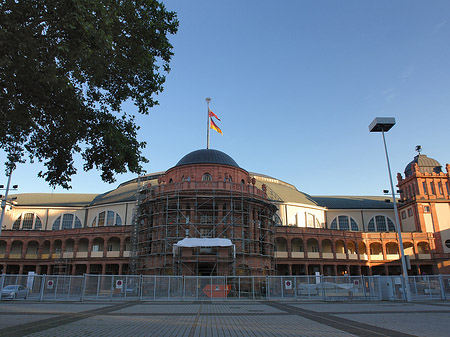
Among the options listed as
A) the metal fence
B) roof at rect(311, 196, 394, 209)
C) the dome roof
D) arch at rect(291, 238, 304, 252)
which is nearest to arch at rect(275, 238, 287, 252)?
arch at rect(291, 238, 304, 252)

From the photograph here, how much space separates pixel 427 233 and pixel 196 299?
145 ft

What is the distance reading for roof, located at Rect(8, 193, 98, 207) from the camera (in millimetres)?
64875

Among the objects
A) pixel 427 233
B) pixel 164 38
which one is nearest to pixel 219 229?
pixel 164 38

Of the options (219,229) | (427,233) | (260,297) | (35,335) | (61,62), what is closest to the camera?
(35,335)

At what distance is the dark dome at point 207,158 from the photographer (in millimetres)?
42062

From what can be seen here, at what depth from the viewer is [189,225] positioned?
126 ft

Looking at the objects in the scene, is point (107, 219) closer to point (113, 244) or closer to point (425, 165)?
point (113, 244)

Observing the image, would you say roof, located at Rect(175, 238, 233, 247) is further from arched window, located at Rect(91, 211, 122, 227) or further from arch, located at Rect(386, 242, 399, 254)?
arch, located at Rect(386, 242, 399, 254)

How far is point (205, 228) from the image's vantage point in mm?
38719

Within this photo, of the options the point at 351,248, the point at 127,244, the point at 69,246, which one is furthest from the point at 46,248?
the point at 351,248

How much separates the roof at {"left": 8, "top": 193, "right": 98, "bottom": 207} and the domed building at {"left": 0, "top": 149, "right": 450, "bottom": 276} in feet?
0.61

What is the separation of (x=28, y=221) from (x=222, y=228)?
42.7 metres

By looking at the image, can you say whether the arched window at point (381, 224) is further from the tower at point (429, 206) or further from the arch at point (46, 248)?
the arch at point (46, 248)

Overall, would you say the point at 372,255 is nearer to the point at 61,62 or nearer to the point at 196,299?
the point at 196,299
